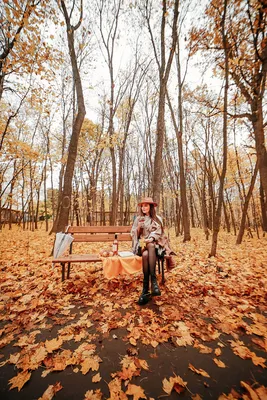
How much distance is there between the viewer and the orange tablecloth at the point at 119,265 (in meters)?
3.32

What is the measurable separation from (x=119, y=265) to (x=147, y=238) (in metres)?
0.78

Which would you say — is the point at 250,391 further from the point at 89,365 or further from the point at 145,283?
the point at 145,283

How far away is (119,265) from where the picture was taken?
3355 mm

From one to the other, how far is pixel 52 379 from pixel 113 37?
15.7 meters

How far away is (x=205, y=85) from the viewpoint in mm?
10625

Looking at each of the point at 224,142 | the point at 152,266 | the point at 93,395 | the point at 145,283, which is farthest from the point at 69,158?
the point at 93,395

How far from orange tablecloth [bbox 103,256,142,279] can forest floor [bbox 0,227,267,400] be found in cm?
45

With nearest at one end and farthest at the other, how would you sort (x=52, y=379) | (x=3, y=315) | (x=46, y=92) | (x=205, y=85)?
(x=52, y=379), (x=3, y=315), (x=46, y=92), (x=205, y=85)

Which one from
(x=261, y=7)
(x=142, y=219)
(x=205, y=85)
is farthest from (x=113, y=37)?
(x=142, y=219)

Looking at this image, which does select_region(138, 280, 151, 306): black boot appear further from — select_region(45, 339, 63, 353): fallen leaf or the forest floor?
select_region(45, 339, 63, 353): fallen leaf

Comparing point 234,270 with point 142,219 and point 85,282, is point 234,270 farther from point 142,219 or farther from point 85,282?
point 85,282

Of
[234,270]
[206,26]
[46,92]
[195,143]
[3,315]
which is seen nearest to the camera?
[3,315]

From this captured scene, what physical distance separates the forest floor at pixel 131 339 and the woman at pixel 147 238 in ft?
0.87

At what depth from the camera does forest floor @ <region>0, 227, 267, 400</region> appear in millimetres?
1602
